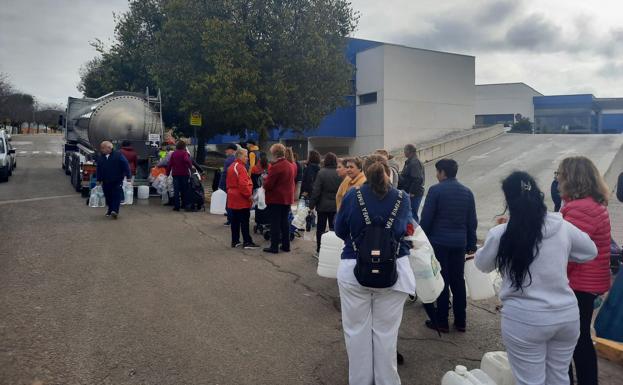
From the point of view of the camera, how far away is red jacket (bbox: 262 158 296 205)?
8.31 metres

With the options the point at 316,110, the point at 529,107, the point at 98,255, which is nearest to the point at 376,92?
the point at 316,110

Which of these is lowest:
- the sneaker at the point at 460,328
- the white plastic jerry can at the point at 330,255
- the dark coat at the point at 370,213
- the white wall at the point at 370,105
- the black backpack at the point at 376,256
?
the sneaker at the point at 460,328

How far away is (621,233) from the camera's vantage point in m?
11.1

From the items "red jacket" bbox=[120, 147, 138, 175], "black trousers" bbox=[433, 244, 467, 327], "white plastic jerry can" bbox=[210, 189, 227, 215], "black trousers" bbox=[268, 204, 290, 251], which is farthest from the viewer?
"red jacket" bbox=[120, 147, 138, 175]

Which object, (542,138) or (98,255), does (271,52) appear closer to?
(98,255)

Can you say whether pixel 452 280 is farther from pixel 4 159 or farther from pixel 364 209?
pixel 4 159

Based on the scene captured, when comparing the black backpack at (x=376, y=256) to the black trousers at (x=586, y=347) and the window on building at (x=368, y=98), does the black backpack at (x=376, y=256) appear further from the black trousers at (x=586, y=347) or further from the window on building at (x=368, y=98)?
the window on building at (x=368, y=98)

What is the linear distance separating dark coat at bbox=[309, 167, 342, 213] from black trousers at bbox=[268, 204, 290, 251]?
25.8 inches

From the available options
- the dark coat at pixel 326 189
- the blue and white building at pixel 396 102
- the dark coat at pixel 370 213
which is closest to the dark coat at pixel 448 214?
the dark coat at pixel 370 213

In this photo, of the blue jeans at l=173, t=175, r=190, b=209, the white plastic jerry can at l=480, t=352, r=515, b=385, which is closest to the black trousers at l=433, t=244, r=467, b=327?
the white plastic jerry can at l=480, t=352, r=515, b=385

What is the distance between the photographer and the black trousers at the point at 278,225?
28.1 ft

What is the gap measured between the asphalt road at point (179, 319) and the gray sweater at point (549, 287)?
56.9 inches

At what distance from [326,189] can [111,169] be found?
5.85 metres

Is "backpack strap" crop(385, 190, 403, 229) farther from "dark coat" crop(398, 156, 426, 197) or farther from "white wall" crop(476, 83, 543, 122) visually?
"white wall" crop(476, 83, 543, 122)
